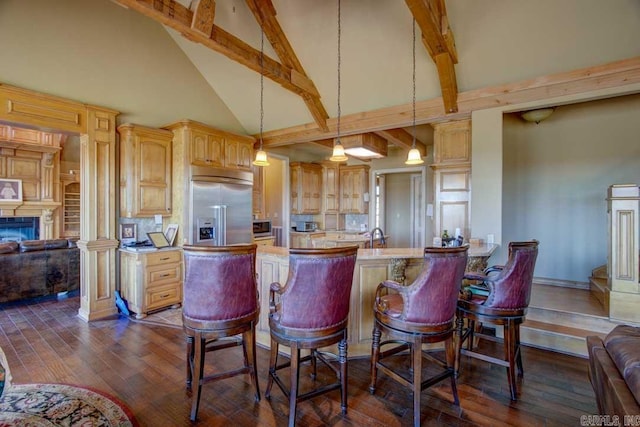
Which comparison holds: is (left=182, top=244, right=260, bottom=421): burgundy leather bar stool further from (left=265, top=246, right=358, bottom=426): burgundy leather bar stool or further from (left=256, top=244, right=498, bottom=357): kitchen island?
(left=256, top=244, right=498, bottom=357): kitchen island

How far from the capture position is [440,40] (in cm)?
314

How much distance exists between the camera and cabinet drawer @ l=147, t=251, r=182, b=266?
411cm

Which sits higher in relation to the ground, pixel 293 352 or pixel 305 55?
pixel 305 55

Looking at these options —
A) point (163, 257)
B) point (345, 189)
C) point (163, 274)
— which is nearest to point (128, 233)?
point (163, 257)

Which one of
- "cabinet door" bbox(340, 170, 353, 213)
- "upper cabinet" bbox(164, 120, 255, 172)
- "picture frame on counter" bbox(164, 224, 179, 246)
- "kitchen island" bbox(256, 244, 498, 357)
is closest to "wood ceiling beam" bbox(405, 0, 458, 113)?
"kitchen island" bbox(256, 244, 498, 357)

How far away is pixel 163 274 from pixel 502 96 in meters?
5.01

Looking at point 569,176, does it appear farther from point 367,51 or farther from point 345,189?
point 345,189

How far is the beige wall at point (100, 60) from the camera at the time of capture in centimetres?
342

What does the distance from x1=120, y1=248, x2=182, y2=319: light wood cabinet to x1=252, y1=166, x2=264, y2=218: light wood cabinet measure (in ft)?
6.58

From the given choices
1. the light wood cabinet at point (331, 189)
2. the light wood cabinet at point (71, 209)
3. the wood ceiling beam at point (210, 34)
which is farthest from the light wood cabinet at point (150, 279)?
the light wood cabinet at point (71, 209)

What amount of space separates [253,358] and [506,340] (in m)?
1.93

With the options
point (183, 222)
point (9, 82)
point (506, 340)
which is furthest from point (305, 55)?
point (506, 340)

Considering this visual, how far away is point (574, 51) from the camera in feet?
10.5

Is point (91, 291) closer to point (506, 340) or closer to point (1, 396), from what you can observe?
point (1, 396)
